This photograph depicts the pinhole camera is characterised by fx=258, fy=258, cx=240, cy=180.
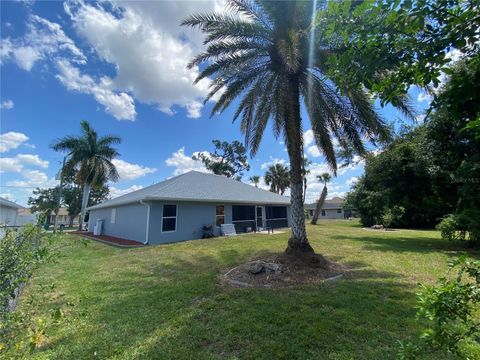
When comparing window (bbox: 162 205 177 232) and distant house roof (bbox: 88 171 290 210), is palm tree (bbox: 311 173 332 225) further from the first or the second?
window (bbox: 162 205 177 232)

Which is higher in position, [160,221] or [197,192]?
[197,192]

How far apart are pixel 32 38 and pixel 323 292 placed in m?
11.9

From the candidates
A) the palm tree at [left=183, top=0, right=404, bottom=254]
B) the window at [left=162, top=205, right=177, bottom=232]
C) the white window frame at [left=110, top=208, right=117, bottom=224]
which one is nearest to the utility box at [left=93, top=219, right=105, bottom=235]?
the white window frame at [left=110, top=208, right=117, bottom=224]

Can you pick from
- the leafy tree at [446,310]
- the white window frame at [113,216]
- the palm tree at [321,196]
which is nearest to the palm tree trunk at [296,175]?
the leafy tree at [446,310]

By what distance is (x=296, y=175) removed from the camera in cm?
852

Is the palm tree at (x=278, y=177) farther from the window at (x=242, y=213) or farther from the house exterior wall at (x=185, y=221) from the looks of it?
the house exterior wall at (x=185, y=221)

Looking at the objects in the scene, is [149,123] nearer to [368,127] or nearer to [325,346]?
[368,127]

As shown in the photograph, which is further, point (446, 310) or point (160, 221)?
point (160, 221)

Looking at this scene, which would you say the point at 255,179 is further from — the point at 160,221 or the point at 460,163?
the point at 460,163

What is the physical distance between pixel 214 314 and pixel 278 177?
45541 millimetres

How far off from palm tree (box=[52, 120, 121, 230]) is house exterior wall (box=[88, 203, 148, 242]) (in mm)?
6243

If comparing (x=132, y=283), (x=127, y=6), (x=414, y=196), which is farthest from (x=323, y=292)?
(x=414, y=196)

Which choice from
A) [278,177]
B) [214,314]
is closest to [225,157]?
[278,177]

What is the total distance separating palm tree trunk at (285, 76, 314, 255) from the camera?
8.14m
